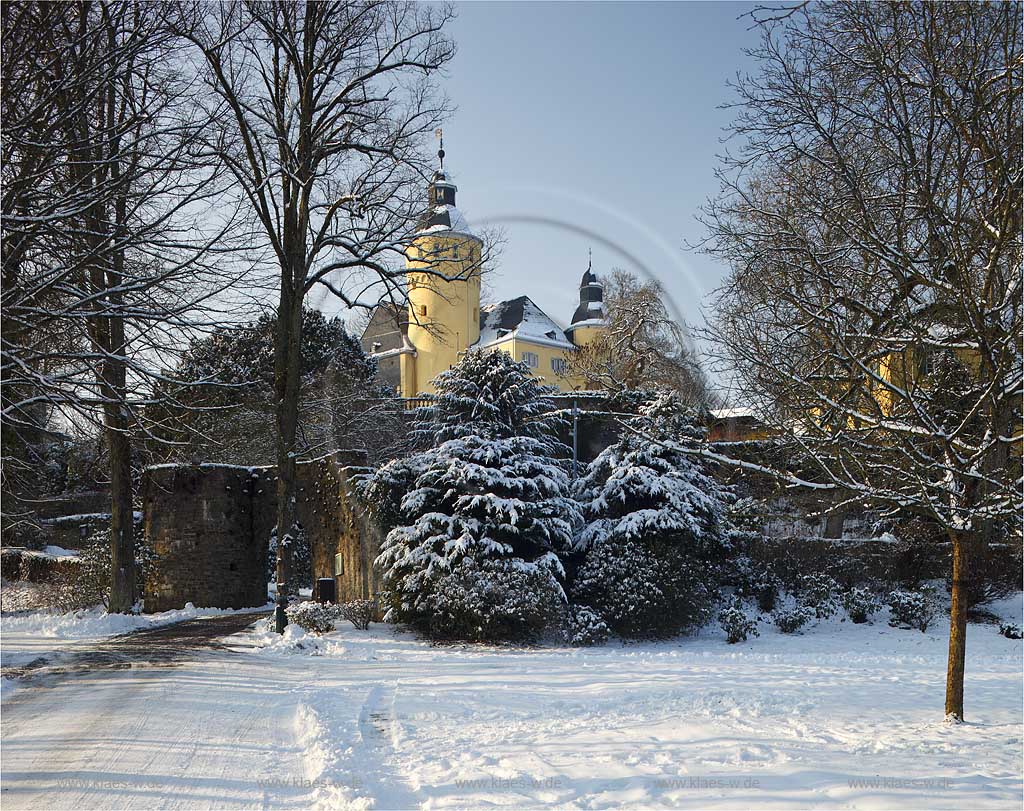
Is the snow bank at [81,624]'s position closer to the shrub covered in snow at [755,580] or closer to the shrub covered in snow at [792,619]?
the shrub covered in snow at [755,580]

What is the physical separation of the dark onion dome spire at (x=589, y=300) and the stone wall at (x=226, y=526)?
4076 centimetres

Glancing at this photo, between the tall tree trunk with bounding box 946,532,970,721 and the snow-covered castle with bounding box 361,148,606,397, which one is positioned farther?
the snow-covered castle with bounding box 361,148,606,397

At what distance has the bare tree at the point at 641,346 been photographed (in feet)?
91.7

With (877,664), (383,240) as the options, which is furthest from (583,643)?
(383,240)

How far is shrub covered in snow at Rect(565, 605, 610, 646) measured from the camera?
13.8m

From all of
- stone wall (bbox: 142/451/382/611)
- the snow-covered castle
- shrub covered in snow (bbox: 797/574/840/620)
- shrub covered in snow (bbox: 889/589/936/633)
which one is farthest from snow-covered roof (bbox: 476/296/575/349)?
shrub covered in snow (bbox: 889/589/936/633)

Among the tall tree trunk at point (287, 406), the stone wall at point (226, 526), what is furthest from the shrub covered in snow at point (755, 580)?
the tall tree trunk at point (287, 406)

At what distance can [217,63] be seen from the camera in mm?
12375

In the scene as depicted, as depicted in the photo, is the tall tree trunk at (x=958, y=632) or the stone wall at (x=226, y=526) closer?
the tall tree trunk at (x=958, y=632)

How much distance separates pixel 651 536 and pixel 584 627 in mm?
2109

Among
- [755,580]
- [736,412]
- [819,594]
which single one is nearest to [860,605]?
[819,594]

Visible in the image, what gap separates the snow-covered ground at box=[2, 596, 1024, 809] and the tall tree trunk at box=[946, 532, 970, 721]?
0.19 m

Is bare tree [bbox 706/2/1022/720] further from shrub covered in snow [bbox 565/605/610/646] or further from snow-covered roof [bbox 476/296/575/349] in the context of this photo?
snow-covered roof [bbox 476/296/575/349]

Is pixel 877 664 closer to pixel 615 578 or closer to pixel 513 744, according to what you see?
pixel 615 578
